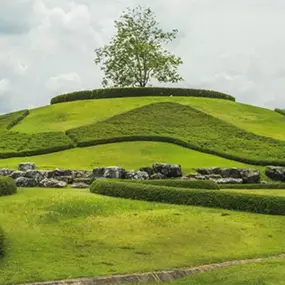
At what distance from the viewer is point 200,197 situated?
720 inches

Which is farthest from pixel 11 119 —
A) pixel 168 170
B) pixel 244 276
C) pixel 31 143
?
pixel 244 276

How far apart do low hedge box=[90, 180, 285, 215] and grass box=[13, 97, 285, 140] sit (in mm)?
22323

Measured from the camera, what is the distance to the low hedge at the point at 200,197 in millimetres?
17859

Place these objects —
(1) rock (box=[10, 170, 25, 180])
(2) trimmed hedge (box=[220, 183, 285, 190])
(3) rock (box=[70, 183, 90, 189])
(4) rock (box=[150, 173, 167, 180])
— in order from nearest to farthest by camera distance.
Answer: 1. (3) rock (box=[70, 183, 90, 189])
2. (1) rock (box=[10, 170, 25, 180])
3. (2) trimmed hedge (box=[220, 183, 285, 190])
4. (4) rock (box=[150, 173, 167, 180])

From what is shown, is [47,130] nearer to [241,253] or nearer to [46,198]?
[46,198]

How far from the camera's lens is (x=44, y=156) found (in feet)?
115

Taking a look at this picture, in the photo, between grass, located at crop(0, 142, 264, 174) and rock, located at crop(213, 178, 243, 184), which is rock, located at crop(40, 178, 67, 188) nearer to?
rock, located at crop(213, 178, 243, 184)

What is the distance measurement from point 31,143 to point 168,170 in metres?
12.8

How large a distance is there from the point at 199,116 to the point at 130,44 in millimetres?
25259

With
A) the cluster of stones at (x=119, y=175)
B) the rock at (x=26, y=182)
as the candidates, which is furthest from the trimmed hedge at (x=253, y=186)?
the rock at (x=26, y=182)

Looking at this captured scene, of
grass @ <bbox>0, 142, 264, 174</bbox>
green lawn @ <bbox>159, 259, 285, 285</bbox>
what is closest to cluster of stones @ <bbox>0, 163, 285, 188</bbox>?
grass @ <bbox>0, 142, 264, 174</bbox>

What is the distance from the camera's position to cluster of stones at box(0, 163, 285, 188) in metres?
22.9

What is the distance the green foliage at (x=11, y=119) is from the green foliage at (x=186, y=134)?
7.18 meters

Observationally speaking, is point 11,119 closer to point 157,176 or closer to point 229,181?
point 157,176
